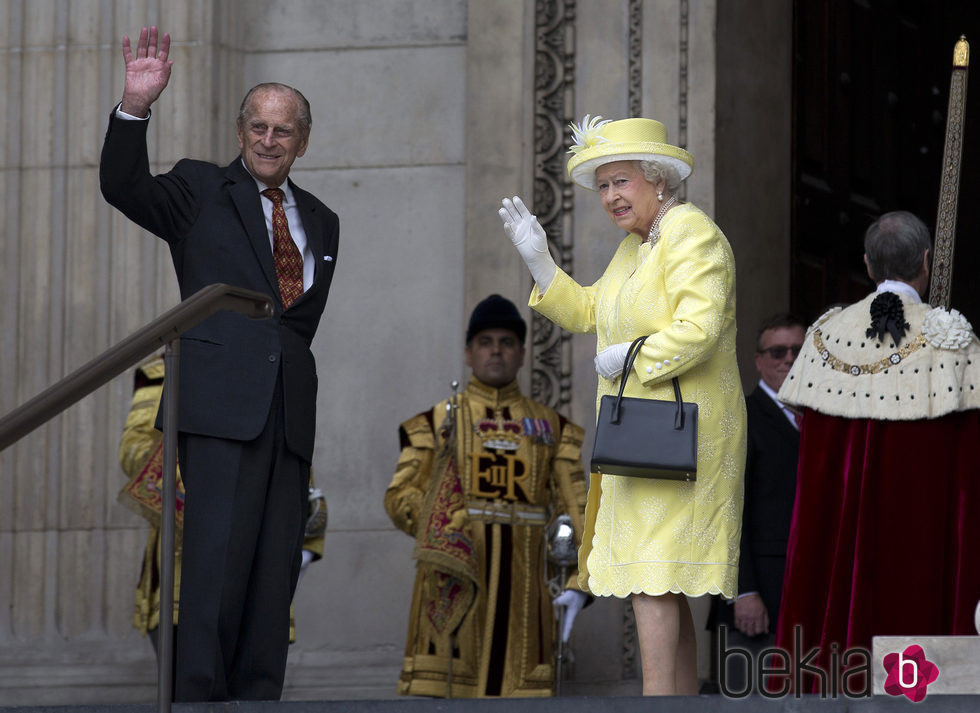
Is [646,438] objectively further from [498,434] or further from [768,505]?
[498,434]

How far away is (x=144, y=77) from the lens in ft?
21.3

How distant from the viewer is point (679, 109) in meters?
9.87

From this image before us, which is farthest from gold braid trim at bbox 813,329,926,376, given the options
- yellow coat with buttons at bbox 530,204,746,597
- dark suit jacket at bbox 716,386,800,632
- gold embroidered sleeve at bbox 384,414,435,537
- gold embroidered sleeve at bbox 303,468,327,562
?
gold embroidered sleeve at bbox 303,468,327,562

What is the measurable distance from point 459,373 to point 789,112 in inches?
85.4

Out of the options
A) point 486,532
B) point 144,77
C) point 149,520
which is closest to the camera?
point 144,77

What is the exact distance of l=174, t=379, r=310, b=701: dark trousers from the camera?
20.8 ft

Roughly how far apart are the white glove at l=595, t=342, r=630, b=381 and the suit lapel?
1044 mm

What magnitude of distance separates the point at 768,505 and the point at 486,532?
130cm

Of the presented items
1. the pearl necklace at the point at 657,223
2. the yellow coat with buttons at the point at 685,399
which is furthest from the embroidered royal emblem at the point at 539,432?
the pearl necklace at the point at 657,223

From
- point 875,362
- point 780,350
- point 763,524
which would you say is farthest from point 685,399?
point 780,350

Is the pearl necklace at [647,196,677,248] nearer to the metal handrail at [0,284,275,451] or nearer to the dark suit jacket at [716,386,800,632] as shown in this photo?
the metal handrail at [0,284,275,451]

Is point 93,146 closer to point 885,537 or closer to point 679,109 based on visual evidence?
point 679,109

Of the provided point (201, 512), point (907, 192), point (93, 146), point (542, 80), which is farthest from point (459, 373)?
point (201, 512)

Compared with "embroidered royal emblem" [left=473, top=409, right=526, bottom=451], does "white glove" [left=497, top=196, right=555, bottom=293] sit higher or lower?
higher
